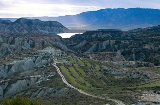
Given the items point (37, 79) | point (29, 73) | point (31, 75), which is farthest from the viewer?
point (29, 73)

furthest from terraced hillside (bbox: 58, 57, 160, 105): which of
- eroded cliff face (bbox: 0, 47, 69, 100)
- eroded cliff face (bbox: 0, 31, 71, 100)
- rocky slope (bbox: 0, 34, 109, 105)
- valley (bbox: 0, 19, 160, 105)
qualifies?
eroded cliff face (bbox: 0, 47, 69, 100)

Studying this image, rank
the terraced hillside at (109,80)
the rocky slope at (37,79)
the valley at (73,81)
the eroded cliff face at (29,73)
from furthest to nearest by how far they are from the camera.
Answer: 1. the eroded cliff face at (29,73)
2. the terraced hillside at (109,80)
3. the rocky slope at (37,79)
4. the valley at (73,81)

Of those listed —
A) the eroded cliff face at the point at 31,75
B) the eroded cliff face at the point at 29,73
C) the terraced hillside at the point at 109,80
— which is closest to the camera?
the terraced hillside at the point at 109,80

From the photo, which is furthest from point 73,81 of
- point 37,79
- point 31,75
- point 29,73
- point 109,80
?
point 29,73

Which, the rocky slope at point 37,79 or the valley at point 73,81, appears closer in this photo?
the valley at point 73,81

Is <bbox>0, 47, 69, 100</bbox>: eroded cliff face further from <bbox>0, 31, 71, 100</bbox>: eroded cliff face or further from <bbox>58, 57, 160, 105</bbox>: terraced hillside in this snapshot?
<bbox>58, 57, 160, 105</bbox>: terraced hillside

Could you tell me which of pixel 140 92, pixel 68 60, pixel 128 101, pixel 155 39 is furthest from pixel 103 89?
pixel 155 39

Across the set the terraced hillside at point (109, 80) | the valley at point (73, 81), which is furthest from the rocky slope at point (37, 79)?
the terraced hillside at point (109, 80)

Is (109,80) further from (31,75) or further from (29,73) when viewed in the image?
(29,73)

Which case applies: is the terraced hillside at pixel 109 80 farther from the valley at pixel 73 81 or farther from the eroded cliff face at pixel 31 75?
the eroded cliff face at pixel 31 75

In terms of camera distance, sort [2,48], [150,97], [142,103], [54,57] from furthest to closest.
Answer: [2,48] → [54,57] → [150,97] → [142,103]

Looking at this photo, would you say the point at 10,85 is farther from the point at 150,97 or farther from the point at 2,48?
the point at 2,48
